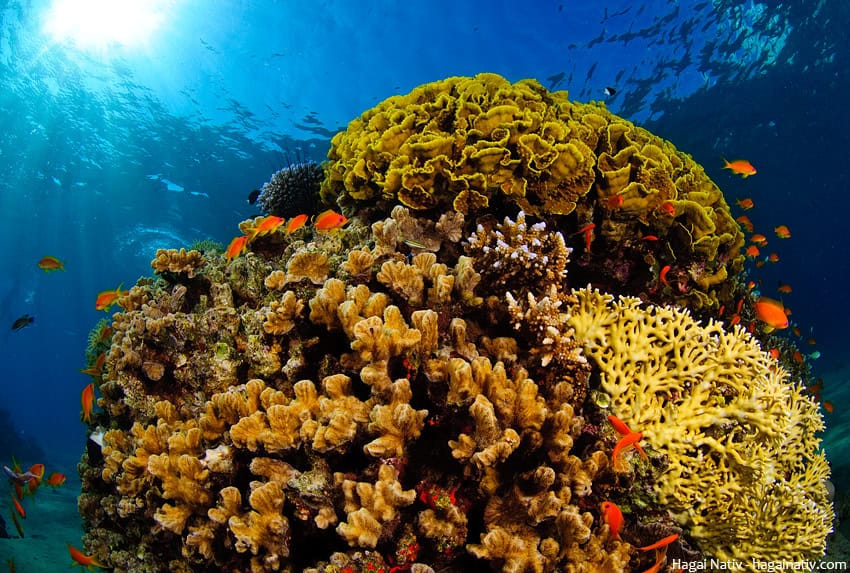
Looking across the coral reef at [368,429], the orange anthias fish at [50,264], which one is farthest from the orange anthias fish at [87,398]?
the orange anthias fish at [50,264]

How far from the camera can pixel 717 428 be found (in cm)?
276

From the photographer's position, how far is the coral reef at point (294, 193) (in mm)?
5863

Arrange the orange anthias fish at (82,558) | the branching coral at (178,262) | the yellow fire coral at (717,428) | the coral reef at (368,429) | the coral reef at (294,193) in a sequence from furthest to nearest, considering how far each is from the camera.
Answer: the coral reef at (294,193) → the branching coral at (178,262) → the orange anthias fish at (82,558) → the yellow fire coral at (717,428) → the coral reef at (368,429)

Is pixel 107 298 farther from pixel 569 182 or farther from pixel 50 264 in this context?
pixel 569 182

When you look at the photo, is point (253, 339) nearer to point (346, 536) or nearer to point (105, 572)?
point (346, 536)

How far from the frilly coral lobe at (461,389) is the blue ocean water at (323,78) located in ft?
48.9

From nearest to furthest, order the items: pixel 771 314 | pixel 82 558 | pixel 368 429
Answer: pixel 368 429, pixel 82 558, pixel 771 314

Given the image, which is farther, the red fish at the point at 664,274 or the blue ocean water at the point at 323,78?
the blue ocean water at the point at 323,78

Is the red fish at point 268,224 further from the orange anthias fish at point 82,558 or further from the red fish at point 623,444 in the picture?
the red fish at point 623,444

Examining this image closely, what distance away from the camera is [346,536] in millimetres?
1985

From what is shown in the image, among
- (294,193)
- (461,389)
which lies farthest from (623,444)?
(294,193)

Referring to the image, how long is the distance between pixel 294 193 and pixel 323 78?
20753mm

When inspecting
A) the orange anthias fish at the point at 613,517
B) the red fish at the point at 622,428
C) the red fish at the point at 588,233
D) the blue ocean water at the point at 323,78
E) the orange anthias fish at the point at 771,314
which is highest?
the blue ocean water at the point at 323,78

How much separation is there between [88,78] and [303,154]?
42.1 feet
